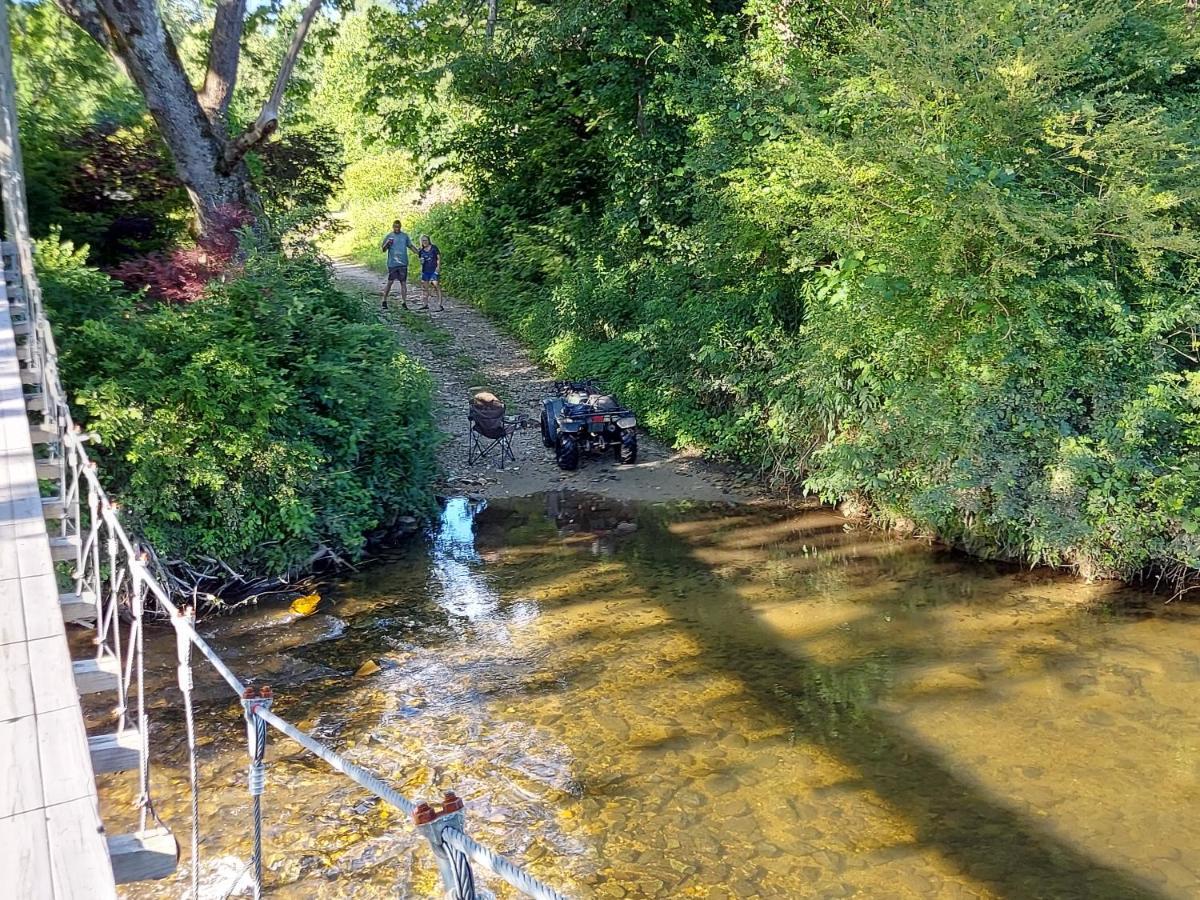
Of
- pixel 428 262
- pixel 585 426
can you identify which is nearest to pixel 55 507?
pixel 585 426

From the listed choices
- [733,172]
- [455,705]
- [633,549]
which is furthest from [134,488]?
[733,172]

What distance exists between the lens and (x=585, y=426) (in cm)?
1118

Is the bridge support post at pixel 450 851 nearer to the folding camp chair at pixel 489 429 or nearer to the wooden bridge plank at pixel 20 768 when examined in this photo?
the wooden bridge plank at pixel 20 768

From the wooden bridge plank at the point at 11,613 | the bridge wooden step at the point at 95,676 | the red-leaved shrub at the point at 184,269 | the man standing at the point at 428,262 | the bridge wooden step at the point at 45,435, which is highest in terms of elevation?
the man standing at the point at 428,262

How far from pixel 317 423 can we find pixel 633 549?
10.9ft

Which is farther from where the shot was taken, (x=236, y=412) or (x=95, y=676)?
(x=236, y=412)

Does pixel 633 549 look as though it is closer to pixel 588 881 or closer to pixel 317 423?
pixel 317 423

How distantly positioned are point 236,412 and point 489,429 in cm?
346

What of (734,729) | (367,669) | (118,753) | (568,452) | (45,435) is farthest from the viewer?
(568,452)

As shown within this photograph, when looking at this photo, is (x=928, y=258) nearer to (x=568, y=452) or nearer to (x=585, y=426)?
(x=585, y=426)

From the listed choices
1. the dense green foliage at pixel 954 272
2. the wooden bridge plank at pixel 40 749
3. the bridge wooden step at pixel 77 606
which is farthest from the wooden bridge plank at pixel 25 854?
the dense green foliage at pixel 954 272

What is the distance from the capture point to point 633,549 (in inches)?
360

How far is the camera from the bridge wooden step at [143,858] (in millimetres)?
2664

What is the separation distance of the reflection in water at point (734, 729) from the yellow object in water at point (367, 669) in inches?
4.0
